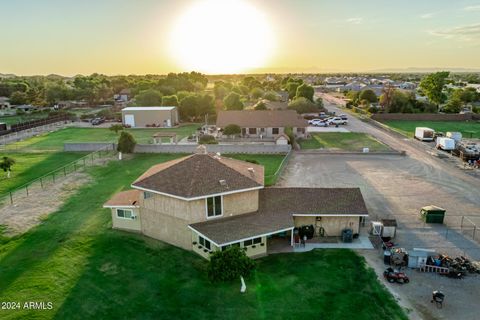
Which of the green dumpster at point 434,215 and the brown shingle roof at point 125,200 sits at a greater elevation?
the brown shingle roof at point 125,200

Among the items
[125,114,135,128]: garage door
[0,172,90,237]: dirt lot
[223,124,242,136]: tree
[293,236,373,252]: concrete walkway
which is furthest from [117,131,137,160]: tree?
[293,236,373,252]: concrete walkway

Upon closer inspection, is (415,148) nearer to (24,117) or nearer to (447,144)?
(447,144)

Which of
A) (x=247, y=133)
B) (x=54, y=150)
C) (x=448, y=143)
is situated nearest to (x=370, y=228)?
(x=448, y=143)

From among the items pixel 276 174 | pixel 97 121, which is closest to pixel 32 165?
pixel 276 174

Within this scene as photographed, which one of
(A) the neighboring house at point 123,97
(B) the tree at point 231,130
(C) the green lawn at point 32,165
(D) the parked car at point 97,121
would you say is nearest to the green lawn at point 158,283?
(C) the green lawn at point 32,165

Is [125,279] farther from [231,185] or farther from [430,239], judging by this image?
[430,239]

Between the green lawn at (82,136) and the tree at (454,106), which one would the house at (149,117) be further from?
the tree at (454,106)
